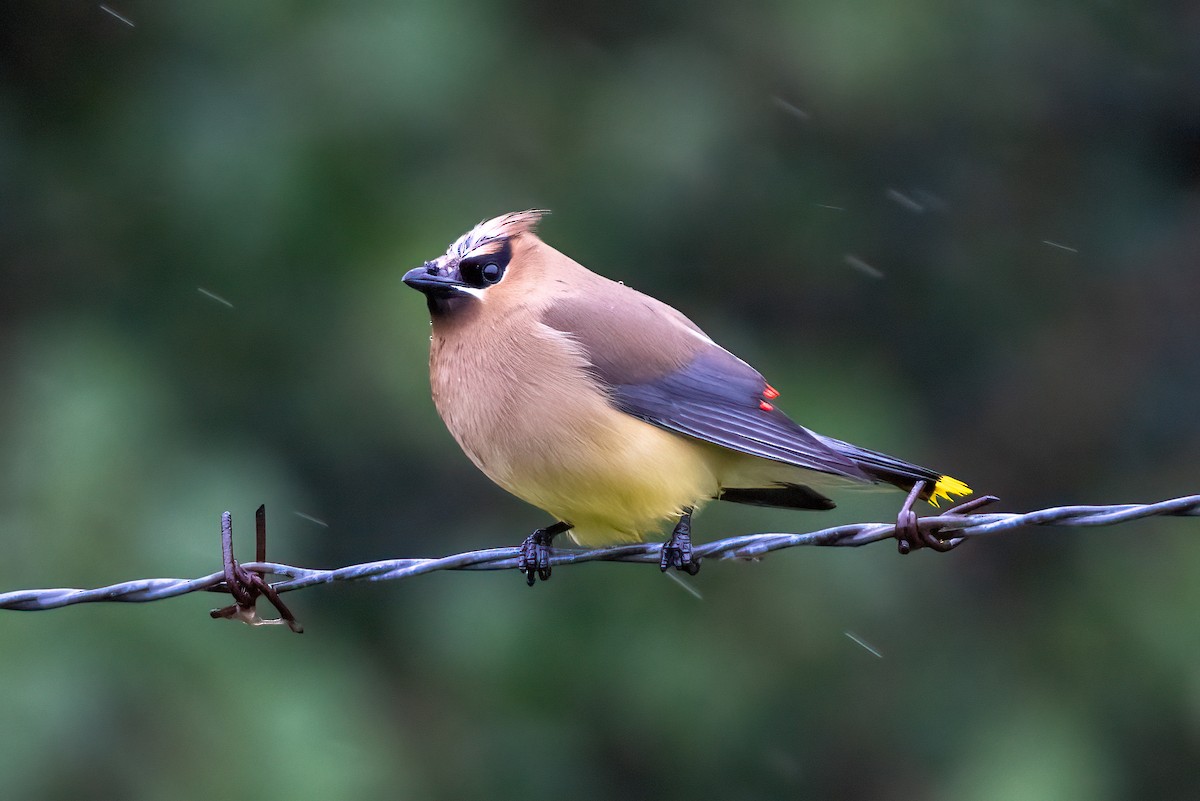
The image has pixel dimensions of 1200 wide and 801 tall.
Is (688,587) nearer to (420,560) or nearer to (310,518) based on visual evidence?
(310,518)

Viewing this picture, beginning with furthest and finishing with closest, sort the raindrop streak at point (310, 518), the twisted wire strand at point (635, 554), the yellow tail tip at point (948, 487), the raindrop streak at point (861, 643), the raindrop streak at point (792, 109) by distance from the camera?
the raindrop streak at point (792, 109), the raindrop streak at point (861, 643), the raindrop streak at point (310, 518), the yellow tail tip at point (948, 487), the twisted wire strand at point (635, 554)

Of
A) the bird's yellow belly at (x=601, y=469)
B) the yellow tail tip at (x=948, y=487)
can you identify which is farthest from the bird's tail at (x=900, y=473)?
the bird's yellow belly at (x=601, y=469)

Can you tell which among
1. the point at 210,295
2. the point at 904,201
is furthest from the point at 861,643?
the point at 210,295

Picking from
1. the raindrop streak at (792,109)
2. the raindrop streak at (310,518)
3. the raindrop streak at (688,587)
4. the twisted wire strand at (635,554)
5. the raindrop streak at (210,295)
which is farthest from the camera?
the raindrop streak at (792,109)

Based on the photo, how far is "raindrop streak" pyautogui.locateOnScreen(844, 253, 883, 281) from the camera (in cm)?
795

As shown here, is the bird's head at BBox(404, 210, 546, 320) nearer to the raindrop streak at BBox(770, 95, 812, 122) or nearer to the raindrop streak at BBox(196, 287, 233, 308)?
the raindrop streak at BBox(196, 287, 233, 308)

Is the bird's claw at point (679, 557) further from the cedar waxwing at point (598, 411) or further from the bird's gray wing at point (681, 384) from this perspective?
the bird's gray wing at point (681, 384)

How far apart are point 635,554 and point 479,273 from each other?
0.89m

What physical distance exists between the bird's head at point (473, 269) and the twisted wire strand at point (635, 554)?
→ 767mm

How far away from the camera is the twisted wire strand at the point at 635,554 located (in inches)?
116

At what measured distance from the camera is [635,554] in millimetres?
3639

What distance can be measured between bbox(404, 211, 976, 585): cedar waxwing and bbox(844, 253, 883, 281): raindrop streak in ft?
12.5

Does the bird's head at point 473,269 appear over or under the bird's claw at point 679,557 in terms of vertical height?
over

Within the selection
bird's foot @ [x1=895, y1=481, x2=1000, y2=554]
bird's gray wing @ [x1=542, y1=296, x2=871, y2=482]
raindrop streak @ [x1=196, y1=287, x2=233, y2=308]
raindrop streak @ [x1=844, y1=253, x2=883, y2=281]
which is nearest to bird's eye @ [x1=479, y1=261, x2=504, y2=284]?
bird's gray wing @ [x1=542, y1=296, x2=871, y2=482]
